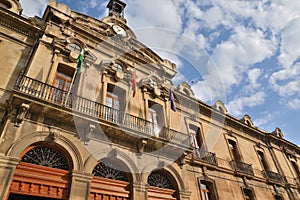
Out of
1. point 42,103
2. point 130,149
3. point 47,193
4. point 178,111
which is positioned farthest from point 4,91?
point 178,111

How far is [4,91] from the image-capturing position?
308 inches

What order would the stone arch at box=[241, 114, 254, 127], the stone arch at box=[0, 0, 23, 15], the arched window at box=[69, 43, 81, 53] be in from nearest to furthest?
the stone arch at box=[0, 0, 23, 15] → the arched window at box=[69, 43, 81, 53] → the stone arch at box=[241, 114, 254, 127]

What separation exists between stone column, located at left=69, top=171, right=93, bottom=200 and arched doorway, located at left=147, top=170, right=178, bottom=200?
274 cm

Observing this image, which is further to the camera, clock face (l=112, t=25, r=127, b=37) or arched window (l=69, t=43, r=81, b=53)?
clock face (l=112, t=25, r=127, b=37)

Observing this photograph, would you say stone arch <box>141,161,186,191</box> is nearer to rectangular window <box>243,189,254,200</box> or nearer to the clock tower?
rectangular window <box>243,189,254,200</box>

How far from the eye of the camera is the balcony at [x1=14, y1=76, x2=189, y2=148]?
295 inches

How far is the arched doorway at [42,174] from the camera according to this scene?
6305 mm

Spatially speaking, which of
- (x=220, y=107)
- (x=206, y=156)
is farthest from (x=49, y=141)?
(x=220, y=107)

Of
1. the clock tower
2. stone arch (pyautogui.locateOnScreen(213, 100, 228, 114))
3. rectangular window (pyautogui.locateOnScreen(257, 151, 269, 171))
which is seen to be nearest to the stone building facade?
rectangular window (pyautogui.locateOnScreen(257, 151, 269, 171))

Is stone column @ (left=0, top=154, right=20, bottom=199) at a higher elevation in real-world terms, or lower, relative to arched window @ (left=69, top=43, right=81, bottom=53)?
lower

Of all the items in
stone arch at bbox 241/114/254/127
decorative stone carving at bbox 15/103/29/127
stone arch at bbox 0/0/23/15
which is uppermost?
stone arch at bbox 0/0/23/15

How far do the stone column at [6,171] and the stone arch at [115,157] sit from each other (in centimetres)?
217

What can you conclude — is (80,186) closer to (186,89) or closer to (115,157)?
(115,157)

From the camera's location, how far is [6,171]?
19.6 ft
